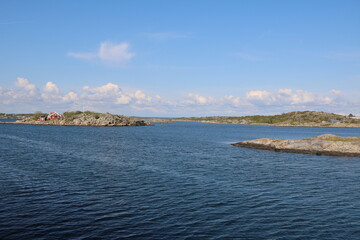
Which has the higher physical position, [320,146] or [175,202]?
[320,146]

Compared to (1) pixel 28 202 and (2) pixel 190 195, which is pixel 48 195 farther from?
(2) pixel 190 195

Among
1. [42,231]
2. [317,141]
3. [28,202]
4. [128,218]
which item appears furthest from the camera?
[317,141]

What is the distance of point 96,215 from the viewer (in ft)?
77.4

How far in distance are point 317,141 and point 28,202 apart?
235 ft

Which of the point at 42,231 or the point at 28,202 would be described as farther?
the point at 28,202

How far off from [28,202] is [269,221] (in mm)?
22074

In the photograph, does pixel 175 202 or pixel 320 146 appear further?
pixel 320 146

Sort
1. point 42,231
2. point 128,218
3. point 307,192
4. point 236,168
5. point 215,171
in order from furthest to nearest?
1. point 236,168
2. point 215,171
3. point 307,192
4. point 128,218
5. point 42,231

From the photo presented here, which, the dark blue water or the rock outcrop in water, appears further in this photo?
the rock outcrop in water

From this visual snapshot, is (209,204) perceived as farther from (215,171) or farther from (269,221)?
(215,171)

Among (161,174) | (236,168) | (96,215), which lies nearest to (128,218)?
(96,215)

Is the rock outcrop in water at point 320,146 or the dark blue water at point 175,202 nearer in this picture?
the dark blue water at point 175,202

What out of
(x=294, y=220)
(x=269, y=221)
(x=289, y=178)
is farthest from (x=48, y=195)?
(x=289, y=178)

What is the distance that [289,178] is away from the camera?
40.7m
